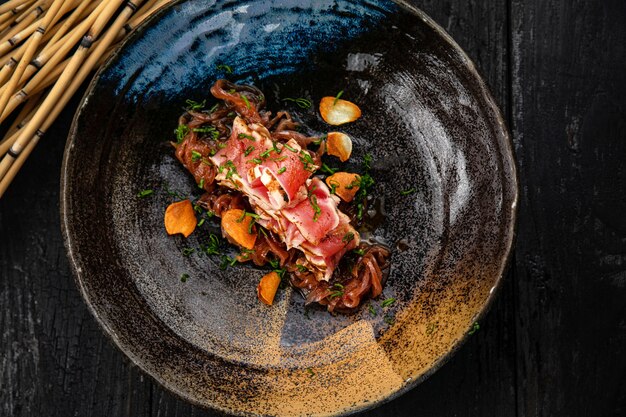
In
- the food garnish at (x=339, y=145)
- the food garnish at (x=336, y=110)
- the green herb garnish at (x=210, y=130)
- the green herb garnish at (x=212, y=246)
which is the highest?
the green herb garnish at (x=210, y=130)

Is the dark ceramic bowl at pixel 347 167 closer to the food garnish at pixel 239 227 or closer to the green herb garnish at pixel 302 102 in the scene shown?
the green herb garnish at pixel 302 102

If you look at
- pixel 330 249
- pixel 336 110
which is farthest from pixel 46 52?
pixel 330 249

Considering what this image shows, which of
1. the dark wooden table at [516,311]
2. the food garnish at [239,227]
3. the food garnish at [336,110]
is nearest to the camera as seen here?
the food garnish at [239,227]

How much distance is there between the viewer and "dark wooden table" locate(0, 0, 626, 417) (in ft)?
7.86

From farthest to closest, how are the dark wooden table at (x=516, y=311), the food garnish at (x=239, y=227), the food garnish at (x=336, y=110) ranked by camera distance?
1. the dark wooden table at (x=516, y=311)
2. the food garnish at (x=336, y=110)
3. the food garnish at (x=239, y=227)

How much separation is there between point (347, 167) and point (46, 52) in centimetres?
105

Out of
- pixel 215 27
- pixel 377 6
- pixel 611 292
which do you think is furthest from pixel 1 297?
pixel 611 292

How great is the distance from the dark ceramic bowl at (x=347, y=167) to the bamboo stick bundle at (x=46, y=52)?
0.61 feet

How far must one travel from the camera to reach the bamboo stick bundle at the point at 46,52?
2.13 m

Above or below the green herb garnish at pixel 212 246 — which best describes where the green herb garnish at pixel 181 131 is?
above

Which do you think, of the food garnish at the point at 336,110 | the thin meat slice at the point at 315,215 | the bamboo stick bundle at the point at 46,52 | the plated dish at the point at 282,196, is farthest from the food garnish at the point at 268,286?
the bamboo stick bundle at the point at 46,52

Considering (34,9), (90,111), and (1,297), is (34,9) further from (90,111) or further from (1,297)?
(1,297)

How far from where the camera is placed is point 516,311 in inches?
94.6

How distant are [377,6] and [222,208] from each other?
0.81 m
